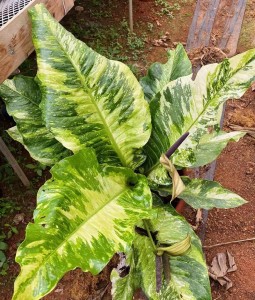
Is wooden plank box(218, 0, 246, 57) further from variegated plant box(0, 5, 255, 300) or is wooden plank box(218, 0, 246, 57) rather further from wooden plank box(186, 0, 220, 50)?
variegated plant box(0, 5, 255, 300)

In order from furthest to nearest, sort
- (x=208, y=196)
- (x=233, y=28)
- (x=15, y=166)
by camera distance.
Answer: (x=233, y=28)
(x=15, y=166)
(x=208, y=196)

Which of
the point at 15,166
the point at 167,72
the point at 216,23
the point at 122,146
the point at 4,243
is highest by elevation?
the point at 167,72

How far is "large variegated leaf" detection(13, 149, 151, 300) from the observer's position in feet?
3.17

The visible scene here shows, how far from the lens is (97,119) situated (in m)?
1.33

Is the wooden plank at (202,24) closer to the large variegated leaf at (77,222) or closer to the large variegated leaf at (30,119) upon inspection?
the large variegated leaf at (30,119)

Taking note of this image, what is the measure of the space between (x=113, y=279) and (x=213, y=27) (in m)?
2.24

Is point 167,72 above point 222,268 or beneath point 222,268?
above

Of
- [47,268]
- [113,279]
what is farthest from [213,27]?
[47,268]

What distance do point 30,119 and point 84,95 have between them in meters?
0.26

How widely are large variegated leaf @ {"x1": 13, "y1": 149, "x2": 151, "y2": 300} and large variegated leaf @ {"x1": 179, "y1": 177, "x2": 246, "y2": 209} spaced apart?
0.60ft

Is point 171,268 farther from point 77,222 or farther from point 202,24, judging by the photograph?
point 202,24

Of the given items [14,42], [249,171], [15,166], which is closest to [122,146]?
[14,42]

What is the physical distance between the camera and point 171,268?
1.31 meters

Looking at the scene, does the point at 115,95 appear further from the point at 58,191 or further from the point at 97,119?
the point at 58,191
